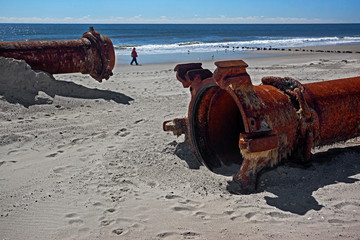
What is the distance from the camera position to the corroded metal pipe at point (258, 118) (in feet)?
11.0

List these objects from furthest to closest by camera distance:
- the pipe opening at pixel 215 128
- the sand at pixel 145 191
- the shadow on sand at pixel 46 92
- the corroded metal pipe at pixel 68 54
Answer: the corroded metal pipe at pixel 68 54 → the shadow on sand at pixel 46 92 → the pipe opening at pixel 215 128 → the sand at pixel 145 191

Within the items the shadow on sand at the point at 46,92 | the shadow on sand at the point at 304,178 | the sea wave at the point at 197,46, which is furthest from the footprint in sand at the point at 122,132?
the sea wave at the point at 197,46

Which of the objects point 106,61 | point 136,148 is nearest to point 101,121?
point 136,148

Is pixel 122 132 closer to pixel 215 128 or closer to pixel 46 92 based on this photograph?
pixel 215 128

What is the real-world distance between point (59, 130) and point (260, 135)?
3.44m

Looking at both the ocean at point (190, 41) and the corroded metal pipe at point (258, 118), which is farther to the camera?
the ocean at point (190, 41)

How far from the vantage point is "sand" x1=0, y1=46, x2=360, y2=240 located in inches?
113

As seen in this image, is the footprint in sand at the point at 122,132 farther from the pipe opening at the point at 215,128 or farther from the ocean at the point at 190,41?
the ocean at the point at 190,41

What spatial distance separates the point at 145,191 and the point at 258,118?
1.25 metres

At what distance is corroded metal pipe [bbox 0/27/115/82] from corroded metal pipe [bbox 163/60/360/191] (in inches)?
188

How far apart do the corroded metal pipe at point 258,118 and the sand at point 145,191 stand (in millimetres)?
236

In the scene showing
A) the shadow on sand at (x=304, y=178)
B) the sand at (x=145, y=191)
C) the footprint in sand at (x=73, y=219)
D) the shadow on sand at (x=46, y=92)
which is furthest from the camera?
the shadow on sand at (x=46, y=92)

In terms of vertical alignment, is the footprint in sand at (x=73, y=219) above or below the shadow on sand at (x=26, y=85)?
below

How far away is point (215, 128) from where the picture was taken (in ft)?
14.9
